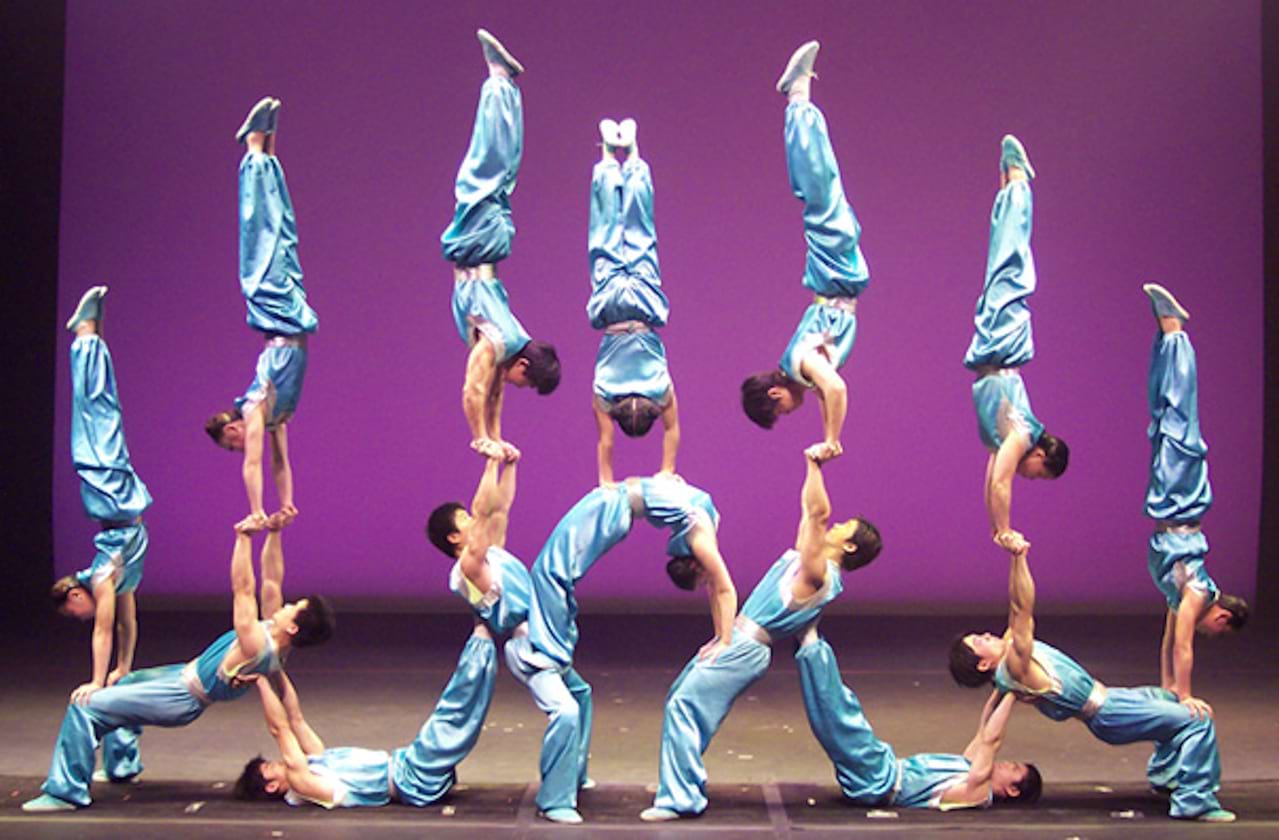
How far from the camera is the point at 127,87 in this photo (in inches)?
334

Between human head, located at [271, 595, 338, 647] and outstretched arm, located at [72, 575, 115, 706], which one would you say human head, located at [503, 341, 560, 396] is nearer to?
human head, located at [271, 595, 338, 647]

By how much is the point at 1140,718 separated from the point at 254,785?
2938 mm

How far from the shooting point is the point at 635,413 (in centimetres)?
502

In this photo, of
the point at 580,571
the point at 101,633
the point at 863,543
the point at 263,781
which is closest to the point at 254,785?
the point at 263,781

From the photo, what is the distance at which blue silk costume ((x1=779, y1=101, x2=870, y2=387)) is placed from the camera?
504 centimetres

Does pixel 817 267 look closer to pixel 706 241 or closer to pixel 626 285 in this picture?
pixel 626 285

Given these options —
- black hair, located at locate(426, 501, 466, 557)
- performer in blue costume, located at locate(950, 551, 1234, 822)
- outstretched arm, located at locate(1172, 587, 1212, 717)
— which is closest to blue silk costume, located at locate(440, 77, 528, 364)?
black hair, located at locate(426, 501, 466, 557)

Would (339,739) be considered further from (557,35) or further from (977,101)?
(977,101)

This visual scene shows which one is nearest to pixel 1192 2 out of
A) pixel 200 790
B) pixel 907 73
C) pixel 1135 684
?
pixel 907 73

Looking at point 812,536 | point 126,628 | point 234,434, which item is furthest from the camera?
point 126,628

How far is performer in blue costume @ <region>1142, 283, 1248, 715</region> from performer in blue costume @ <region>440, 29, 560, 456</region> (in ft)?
6.74

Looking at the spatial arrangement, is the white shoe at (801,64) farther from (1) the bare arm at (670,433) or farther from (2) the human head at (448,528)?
(2) the human head at (448,528)

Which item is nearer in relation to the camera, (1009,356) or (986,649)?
(986,649)

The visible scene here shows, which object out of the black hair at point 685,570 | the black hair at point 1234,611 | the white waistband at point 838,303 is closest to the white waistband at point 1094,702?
the black hair at point 1234,611
